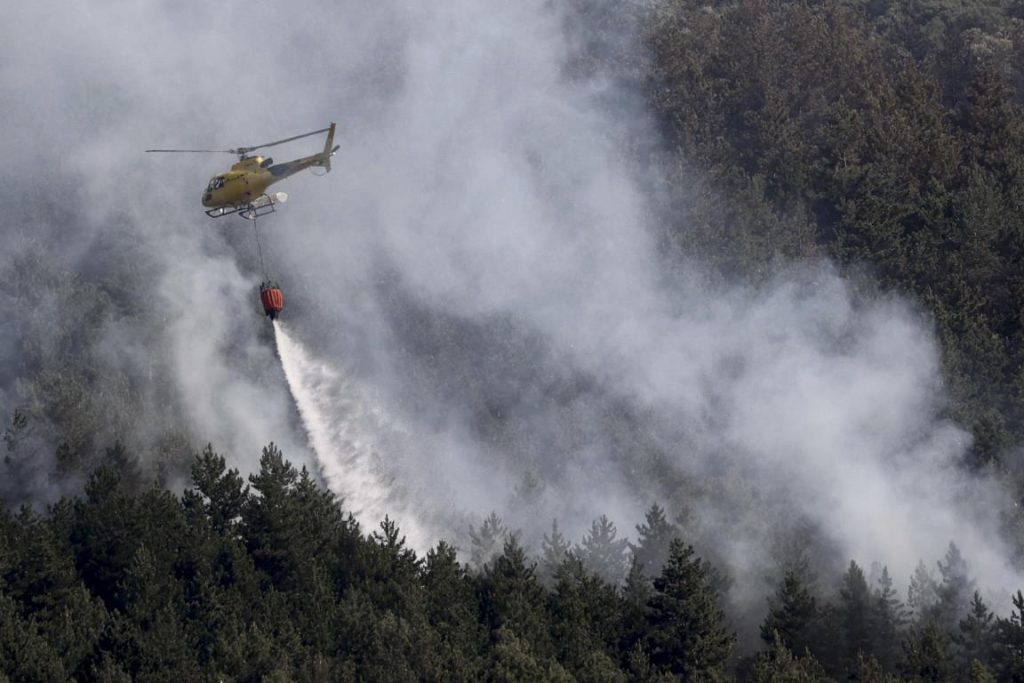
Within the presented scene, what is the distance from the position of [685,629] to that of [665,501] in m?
19.5

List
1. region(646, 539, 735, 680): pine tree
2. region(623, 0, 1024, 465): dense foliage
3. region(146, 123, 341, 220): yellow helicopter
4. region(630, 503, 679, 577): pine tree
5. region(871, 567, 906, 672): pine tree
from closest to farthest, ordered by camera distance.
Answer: region(646, 539, 735, 680): pine tree → region(871, 567, 906, 672): pine tree → region(146, 123, 341, 220): yellow helicopter → region(630, 503, 679, 577): pine tree → region(623, 0, 1024, 465): dense foliage

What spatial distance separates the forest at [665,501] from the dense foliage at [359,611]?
110mm

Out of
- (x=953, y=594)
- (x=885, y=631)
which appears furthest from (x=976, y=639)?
(x=953, y=594)

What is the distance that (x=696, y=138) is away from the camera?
9006 cm

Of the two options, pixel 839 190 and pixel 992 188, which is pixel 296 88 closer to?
pixel 839 190

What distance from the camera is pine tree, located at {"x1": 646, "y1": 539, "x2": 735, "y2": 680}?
54.4m

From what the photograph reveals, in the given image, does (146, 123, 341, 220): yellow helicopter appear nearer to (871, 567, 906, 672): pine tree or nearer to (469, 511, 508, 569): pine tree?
(469, 511, 508, 569): pine tree

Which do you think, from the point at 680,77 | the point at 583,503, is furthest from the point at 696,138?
the point at 583,503

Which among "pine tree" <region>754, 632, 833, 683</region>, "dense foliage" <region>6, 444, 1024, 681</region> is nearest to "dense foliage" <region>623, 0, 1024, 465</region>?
"dense foliage" <region>6, 444, 1024, 681</region>

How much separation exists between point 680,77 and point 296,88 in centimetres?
2373

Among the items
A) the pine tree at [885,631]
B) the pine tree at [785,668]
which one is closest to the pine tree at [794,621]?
the pine tree at [785,668]

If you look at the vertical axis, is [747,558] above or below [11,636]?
above

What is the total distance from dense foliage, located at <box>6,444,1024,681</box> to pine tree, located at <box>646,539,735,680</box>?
0.21 ft

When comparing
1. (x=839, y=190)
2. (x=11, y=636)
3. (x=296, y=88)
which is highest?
(x=296, y=88)
